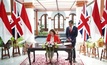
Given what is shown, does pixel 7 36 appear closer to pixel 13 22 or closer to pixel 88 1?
pixel 13 22

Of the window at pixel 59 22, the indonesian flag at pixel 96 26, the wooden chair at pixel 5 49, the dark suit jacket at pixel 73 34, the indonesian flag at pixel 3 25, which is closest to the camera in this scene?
the indonesian flag at pixel 3 25

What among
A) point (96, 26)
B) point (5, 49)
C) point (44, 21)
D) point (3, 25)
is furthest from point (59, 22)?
point (3, 25)

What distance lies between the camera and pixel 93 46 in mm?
8406

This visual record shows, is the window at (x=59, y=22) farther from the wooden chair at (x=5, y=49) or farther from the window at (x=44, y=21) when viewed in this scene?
the wooden chair at (x=5, y=49)

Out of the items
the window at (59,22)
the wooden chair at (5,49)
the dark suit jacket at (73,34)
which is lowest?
the wooden chair at (5,49)

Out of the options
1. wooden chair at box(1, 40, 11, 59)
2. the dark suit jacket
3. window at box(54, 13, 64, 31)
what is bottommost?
wooden chair at box(1, 40, 11, 59)

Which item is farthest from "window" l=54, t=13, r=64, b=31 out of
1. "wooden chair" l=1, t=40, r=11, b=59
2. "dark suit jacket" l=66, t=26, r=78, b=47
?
"dark suit jacket" l=66, t=26, r=78, b=47

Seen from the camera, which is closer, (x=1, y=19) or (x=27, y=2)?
(x=1, y=19)

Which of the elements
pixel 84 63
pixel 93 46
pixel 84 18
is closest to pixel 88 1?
pixel 84 18

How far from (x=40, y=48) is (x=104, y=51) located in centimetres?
303

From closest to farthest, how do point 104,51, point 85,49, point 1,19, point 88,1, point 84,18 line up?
point 1,19 < point 104,51 < point 84,18 < point 85,49 < point 88,1

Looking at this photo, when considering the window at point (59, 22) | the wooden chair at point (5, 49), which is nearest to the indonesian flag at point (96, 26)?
the wooden chair at point (5, 49)

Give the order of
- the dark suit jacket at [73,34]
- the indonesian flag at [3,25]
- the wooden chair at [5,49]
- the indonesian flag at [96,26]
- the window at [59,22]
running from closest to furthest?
the indonesian flag at [3,25]
the indonesian flag at [96,26]
the dark suit jacket at [73,34]
the wooden chair at [5,49]
the window at [59,22]

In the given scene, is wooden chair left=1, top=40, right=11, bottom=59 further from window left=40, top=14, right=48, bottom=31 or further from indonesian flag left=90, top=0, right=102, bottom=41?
window left=40, top=14, right=48, bottom=31
